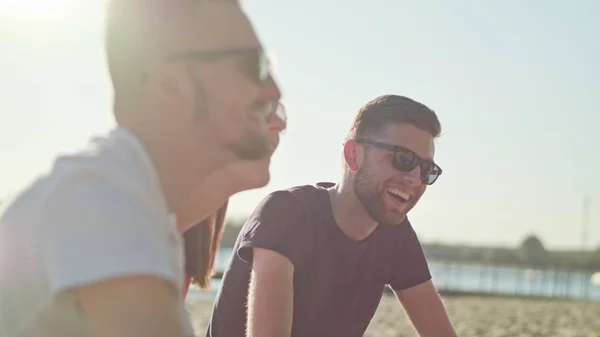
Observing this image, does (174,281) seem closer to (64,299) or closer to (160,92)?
(64,299)

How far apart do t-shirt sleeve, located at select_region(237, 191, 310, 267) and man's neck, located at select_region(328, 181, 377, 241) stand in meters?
0.21

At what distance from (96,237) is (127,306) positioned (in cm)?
11

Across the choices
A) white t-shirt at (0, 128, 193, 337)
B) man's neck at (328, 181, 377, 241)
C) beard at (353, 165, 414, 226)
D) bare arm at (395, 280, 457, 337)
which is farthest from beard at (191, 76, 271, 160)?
bare arm at (395, 280, 457, 337)

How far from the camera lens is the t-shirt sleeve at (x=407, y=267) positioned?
3.40m

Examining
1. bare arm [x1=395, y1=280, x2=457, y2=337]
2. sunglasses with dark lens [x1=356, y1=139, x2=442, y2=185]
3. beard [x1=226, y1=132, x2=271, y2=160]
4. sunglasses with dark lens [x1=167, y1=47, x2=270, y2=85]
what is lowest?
bare arm [x1=395, y1=280, x2=457, y2=337]

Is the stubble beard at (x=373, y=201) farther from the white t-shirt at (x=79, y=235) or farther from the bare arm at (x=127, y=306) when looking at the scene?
the bare arm at (x=127, y=306)

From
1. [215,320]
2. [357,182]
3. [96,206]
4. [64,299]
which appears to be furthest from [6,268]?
[357,182]

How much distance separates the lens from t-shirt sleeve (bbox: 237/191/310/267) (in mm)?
2840

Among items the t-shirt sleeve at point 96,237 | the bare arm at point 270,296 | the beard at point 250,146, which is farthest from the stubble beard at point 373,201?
the t-shirt sleeve at point 96,237

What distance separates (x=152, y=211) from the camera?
112 cm

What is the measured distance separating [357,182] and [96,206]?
2411 millimetres

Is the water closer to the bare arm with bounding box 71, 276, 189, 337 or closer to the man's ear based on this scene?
the man's ear

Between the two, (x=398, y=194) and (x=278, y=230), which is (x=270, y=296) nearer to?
(x=278, y=230)

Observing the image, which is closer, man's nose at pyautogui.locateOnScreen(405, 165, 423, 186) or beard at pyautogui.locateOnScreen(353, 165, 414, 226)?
beard at pyautogui.locateOnScreen(353, 165, 414, 226)
